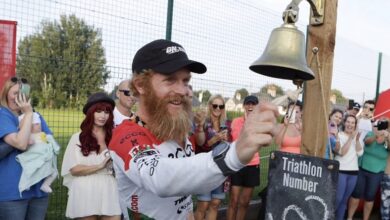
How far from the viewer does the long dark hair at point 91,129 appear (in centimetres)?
379

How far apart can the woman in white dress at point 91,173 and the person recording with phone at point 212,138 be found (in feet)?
4.26

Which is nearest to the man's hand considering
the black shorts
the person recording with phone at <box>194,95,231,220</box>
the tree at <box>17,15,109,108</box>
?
the person recording with phone at <box>194,95,231,220</box>

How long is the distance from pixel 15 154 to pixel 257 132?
2.86 metres

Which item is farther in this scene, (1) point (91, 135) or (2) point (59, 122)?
(2) point (59, 122)

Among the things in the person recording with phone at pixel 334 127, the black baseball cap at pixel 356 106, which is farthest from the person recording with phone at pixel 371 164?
the black baseball cap at pixel 356 106

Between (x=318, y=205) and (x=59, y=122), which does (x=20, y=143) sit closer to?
(x=59, y=122)

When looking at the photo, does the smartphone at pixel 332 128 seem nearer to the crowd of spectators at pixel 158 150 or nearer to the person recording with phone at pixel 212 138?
the crowd of spectators at pixel 158 150

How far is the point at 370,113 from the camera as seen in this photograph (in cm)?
716

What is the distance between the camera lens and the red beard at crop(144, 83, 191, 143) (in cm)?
168

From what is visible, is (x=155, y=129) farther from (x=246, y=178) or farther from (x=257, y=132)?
(x=246, y=178)

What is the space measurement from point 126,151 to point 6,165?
2.32 meters

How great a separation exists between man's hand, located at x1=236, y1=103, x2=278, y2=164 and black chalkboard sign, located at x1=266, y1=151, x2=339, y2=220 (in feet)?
2.00

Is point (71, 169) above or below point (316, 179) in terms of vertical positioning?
below

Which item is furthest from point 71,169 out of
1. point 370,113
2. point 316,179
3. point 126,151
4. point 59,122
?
point 370,113
